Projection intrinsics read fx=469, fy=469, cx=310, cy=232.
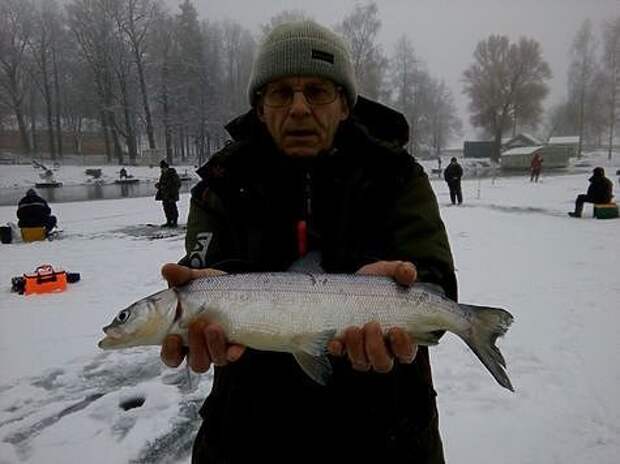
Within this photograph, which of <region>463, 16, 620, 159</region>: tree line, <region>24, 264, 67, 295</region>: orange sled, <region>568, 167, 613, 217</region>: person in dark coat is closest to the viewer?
<region>24, 264, 67, 295</region>: orange sled

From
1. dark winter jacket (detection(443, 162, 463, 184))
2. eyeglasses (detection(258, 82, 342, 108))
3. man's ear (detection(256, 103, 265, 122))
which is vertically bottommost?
dark winter jacket (detection(443, 162, 463, 184))

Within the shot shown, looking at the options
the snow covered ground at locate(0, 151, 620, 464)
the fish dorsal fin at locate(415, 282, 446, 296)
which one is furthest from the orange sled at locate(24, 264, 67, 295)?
the fish dorsal fin at locate(415, 282, 446, 296)

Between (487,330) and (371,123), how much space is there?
108 cm

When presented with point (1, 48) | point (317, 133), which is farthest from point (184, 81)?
point (317, 133)

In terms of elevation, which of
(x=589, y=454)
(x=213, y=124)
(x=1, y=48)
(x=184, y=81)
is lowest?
(x=589, y=454)

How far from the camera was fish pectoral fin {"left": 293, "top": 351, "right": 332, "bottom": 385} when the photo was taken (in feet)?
5.65

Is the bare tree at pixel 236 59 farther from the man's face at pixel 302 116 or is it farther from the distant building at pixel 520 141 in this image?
the man's face at pixel 302 116

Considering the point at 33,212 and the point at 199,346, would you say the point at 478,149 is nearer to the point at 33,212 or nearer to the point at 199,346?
the point at 33,212

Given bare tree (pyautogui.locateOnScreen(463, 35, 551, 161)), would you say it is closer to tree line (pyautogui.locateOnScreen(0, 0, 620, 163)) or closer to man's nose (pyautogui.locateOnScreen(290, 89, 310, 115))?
tree line (pyautogui.locateOnScreen(0, 0, 620, 163))

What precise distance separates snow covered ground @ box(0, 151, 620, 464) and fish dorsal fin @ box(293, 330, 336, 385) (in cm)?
187

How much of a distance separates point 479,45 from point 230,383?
2607 inches

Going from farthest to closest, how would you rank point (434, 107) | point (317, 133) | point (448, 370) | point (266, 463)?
point (434, 107) → point (448, 370) → point (317, 133) → point (266, 463)

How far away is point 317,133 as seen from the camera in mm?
2053

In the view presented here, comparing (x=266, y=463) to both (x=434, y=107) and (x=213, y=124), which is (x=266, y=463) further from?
(x=434, y=107)
